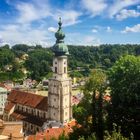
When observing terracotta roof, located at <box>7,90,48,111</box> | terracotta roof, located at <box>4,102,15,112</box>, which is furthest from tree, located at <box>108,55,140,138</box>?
terracotta roof, located at <box>4,102,15,112</box>

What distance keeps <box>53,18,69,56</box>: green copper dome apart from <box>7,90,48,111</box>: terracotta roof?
9.00 meters

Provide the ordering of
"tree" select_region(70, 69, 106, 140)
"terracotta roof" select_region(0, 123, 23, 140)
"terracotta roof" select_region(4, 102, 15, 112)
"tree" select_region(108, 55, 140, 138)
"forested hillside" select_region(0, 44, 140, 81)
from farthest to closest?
"forested hillside" select_region(0, 44, 140, 81)
"terracotta roof" select_region(4, 102, 15, 112)
"terracotta roof" select_region(0, 123, 23, 140)
"tree" select_region(70, 69, 106, 140)
"tree" select_region(108, 55, 140, 138)

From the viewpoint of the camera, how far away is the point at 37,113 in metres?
64.7

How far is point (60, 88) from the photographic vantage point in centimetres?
6053

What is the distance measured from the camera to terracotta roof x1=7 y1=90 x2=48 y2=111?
64.7 metres

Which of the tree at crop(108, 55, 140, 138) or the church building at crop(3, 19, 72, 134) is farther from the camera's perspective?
the church building at crop(3, 19, 72, 134)

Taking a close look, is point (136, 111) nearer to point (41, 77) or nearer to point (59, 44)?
point (59, 44)

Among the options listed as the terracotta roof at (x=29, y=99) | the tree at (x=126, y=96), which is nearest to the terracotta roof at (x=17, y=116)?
the terracotta roof at (x=29, y=99)

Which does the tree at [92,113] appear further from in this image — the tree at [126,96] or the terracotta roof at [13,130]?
the terracotta roof at [13,130]

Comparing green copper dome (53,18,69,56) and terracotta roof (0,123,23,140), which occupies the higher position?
green copper dome (53,18,69,56)

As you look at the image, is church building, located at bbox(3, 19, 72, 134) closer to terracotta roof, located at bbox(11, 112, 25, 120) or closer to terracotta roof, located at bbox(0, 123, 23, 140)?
terracotta roof, located at bbox(11, 112, 25, 120)

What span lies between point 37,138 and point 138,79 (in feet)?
50.1

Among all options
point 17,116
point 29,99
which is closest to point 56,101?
point 29,99

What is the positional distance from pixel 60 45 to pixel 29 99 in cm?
1322
